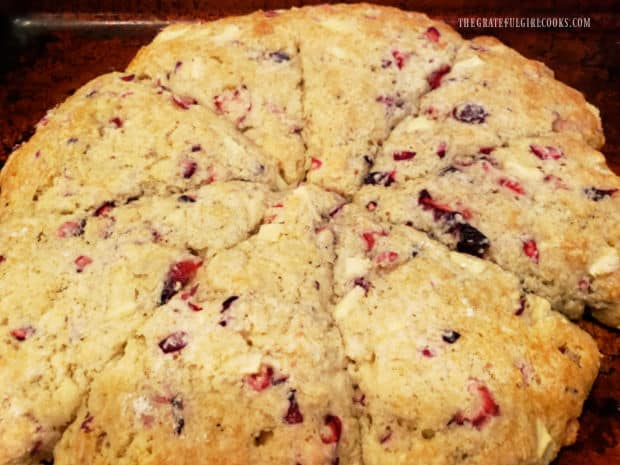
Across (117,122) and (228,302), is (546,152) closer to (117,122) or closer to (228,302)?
(228,302)

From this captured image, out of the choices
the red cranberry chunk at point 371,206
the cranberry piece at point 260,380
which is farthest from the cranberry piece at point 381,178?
the cranberry piece at point 260,380

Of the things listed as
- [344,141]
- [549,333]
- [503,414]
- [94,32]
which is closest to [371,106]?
[344,141]

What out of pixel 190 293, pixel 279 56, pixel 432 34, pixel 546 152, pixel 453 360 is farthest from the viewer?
pixel 432 34

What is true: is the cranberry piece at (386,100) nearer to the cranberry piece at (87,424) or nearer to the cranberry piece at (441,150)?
the cranberry piece at (441,150)

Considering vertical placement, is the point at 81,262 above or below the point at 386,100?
below

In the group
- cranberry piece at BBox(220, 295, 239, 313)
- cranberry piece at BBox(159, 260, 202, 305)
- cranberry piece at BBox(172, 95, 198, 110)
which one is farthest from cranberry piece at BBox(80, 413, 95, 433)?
cranberry piece at BBox(172, 95, 198, 110)

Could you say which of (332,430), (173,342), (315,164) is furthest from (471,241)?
(173,342)

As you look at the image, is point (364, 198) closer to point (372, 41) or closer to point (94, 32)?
point (372, 41)
